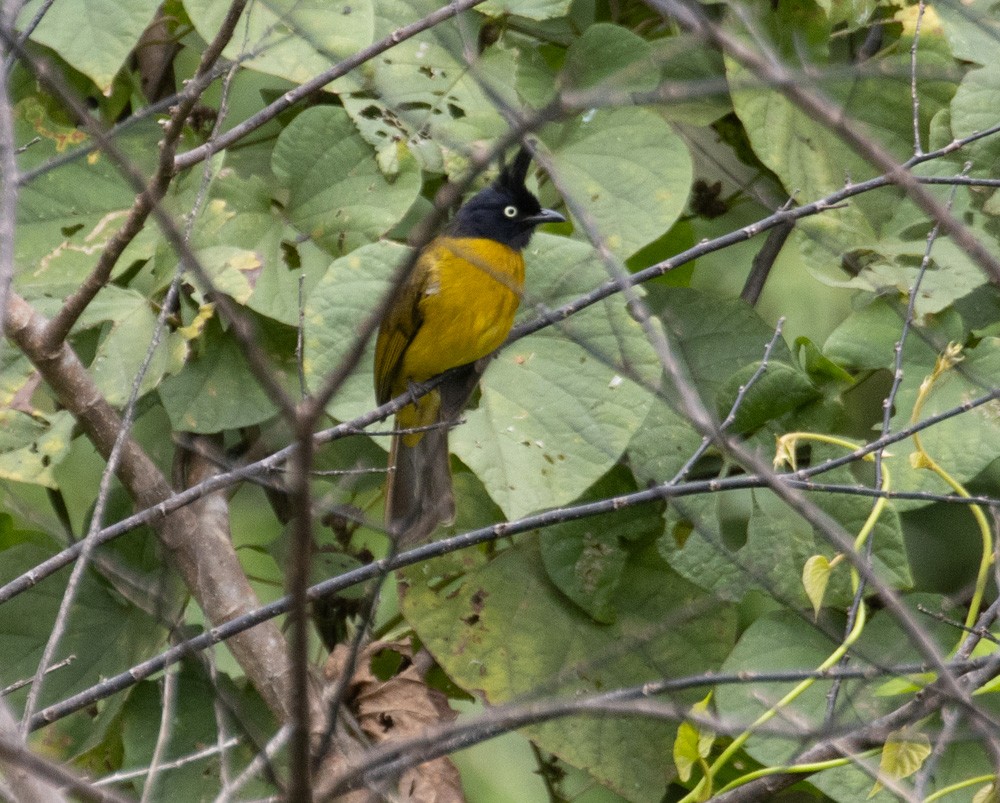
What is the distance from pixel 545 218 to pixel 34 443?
142cm

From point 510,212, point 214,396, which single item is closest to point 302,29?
point 510,212

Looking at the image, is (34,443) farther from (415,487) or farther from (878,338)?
(878,338)

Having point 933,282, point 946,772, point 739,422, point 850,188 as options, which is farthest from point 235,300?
point 946,772

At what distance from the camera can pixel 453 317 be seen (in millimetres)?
3334

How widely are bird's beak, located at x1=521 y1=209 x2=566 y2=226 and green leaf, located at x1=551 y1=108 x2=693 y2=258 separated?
18 cm

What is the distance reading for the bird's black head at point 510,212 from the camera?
10.7 ft

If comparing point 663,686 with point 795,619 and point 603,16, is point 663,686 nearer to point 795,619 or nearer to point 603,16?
point 795,619

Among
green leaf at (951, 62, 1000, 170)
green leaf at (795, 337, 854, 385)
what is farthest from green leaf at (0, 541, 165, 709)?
green leaf at (951, 62, 1000, 170)

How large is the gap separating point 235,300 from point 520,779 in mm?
1697

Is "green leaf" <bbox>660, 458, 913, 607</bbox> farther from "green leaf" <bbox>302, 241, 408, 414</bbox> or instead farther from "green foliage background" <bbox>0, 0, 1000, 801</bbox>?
"green leaf" <bbox>302, 241, 408, 414</bbox>

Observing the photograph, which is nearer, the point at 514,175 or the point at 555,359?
the point at 555,359

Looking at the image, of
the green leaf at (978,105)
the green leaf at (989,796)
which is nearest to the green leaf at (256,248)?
the green leaf at (978,105)

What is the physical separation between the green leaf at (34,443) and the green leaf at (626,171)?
1.34 metres

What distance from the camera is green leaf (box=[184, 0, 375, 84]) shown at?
2.90m
